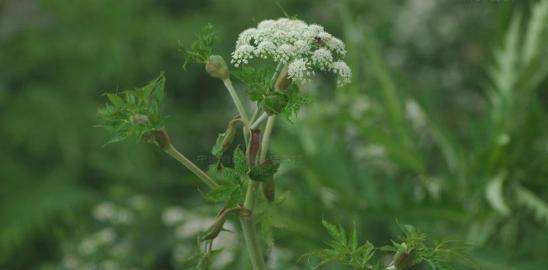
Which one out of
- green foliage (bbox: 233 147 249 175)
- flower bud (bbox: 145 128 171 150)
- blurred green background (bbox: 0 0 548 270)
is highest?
blurred green background (bbox: 0 0 548 270)

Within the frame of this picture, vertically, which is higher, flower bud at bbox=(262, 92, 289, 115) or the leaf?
flower bud at bbox=(262, 92, 289, 115)

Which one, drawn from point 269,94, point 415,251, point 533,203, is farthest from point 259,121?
point 533,203

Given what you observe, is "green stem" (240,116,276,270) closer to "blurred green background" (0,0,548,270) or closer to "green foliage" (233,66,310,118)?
"green foliage" (233,66,310,118)

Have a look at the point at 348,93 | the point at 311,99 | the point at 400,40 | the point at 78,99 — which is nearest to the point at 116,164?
the point at 78,99

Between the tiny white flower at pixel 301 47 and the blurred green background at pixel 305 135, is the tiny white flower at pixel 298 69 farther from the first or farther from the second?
the blurred green background at pixel 305 135

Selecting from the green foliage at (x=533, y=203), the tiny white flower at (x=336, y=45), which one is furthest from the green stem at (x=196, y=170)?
the green foliage at (x=533, y=203)

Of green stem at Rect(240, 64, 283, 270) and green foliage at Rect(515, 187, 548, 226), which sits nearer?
green stem at Rect(240, 64, 283, 270)

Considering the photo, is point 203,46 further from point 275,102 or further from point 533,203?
point 533,203

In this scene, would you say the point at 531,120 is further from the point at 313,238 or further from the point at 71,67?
the point at 71,67

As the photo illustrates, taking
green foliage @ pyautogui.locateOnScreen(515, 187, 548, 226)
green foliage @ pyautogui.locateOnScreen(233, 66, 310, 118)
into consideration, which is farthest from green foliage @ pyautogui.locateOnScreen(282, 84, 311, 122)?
green foliage @ pyautogui.locateOnScreen(515, 187, 548, 226)
